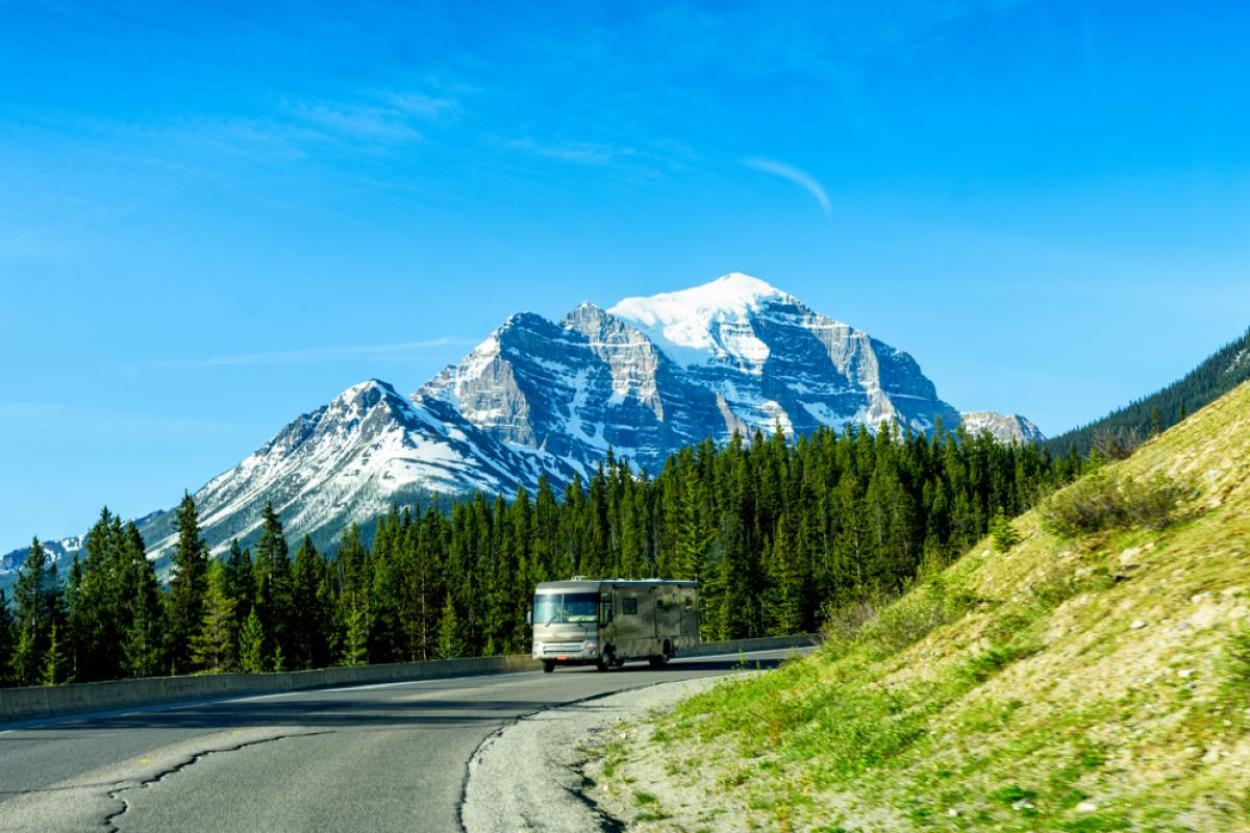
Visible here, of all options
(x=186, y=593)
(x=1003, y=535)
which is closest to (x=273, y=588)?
(x=186, y=593)

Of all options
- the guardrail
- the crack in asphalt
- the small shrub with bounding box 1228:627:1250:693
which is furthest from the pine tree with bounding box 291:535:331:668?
the small shrub with bounding box 1228:627:1250:693

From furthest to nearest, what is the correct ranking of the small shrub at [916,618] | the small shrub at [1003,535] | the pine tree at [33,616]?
the pine tree at [33,616] < the small shrub at [1003,535] < the small shrub at [916,618]

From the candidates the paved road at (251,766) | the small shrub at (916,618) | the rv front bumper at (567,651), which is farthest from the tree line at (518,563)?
the small shrub at (916,618)

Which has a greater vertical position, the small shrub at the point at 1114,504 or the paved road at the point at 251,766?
the small shrub at the point at 1114,504

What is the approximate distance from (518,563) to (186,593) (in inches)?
2154

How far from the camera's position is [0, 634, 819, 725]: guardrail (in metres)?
25.0

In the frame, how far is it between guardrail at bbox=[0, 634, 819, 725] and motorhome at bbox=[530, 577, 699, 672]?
385 centimetres

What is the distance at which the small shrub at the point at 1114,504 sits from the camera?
14781mm

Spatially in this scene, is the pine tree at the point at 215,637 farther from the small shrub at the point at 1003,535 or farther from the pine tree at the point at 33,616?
the small shrub at the point at 1003,535

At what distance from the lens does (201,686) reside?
104ft

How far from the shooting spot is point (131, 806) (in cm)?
1172

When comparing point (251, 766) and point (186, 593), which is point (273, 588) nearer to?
point (186, 593)

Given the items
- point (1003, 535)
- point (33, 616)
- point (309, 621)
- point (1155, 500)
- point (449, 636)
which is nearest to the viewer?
point (1155, 500)

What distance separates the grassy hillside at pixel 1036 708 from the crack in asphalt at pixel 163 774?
4951mm
